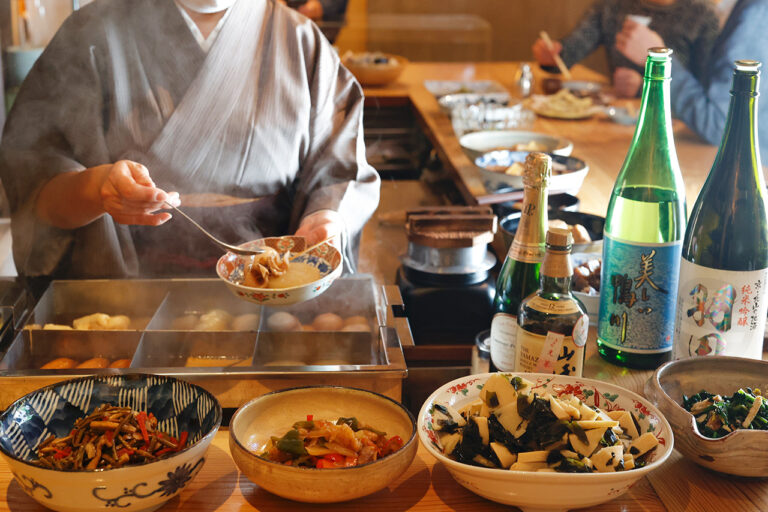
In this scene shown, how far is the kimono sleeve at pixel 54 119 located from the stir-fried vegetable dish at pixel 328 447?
840mm

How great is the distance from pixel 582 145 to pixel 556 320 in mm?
1705

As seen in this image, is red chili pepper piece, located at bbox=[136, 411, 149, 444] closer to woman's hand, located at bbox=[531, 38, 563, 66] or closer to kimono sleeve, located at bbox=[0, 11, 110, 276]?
kimono sleeve, located at bbox=[0, 11, 110, 276]

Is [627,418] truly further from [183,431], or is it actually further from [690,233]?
[183,431]

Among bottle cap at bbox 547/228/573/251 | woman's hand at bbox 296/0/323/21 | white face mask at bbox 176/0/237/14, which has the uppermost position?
white face mask at bbox 176/0/237/14

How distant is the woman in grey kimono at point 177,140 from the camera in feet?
4.66

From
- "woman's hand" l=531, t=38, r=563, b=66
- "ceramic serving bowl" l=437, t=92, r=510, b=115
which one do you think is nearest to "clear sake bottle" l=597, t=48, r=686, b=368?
"ceramic serving bowl" l=437, t=92, r=510, b=115

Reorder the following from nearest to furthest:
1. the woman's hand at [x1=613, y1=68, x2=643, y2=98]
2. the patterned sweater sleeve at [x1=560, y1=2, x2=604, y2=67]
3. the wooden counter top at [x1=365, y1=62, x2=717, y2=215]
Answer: the wooden counter top at [x1=365, y1=62, x2=717, y2=215]
the woman's hand at [x1=613, y1=68, x2=643, y2=98]
the patterned sweater sleeve at [x1=560, y1=2, x2=604, y2=67]

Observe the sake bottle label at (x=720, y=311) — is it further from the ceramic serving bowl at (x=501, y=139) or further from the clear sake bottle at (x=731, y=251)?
the ceramic serving bowl at (x=501, y=139)

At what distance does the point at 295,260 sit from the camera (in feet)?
4.29

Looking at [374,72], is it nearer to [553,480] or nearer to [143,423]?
[143,423]

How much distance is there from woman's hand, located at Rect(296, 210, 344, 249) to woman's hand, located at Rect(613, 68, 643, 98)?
85.2 inches

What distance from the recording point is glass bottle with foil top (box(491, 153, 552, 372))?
103cm

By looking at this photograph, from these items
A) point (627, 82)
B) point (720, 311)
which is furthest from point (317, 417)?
point (627, 82)

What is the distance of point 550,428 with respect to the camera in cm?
82
